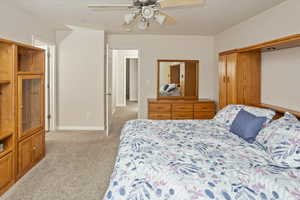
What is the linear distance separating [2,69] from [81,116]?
3031 mm

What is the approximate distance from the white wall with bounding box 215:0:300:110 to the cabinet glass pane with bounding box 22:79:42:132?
11.4 ft

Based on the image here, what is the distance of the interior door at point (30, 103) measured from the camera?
2971 mm

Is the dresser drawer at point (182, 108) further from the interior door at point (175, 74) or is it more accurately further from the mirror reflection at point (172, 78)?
the interior door at point (175, 74)

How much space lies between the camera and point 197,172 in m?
1.63

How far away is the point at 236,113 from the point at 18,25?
3.62 metres

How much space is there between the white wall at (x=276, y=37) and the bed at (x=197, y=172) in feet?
4.31

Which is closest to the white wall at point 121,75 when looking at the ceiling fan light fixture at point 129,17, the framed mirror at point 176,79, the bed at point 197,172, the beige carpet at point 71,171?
the framed mirror at point 176,79

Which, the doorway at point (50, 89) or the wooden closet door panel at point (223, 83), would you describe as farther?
the doorway at point (50, 89)

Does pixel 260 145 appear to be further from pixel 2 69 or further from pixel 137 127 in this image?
pixel 2 69

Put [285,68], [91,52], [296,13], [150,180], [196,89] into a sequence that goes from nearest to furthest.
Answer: [150,180]
[296,13]
[285,68]
[91,52]
[196,89]

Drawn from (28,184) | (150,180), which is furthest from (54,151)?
(150,180)

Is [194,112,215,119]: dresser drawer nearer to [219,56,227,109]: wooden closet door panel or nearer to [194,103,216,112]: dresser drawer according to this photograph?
[194,103,216,112]: dresser drawer

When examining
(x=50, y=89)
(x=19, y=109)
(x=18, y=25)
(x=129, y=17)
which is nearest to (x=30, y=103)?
(x=19, y=109)

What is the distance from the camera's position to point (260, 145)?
94.7 inches
